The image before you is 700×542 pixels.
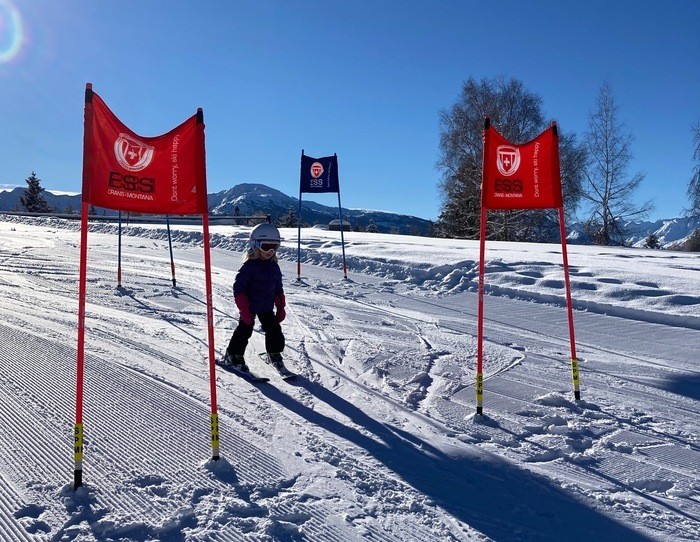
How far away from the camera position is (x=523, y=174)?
4.72 meters

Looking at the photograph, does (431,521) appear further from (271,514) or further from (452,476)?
(271,514)

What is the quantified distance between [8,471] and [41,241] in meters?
18.7

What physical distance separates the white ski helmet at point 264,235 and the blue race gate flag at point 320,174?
7.16 metres

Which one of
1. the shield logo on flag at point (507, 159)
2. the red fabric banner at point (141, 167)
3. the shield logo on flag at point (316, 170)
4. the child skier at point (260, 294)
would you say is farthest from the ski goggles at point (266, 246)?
the shield logo on flag at point (316, 170)

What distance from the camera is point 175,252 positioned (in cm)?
1719

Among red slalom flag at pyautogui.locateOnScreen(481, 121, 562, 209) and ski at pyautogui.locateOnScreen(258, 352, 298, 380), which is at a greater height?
Answer: red slalom flag at pyautogui.locateOnScreen(481, 121, 562, 209)

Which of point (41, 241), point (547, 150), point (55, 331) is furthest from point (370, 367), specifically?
point (41, 241)

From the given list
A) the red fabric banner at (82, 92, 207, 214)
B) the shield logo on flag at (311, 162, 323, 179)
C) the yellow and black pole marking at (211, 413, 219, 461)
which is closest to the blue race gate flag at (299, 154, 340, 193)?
the shield logo on flag at (311, 162, 323, 179)

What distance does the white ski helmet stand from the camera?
17.8ft

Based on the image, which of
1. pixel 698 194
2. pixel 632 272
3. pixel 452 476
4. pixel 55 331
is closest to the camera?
pixel 452 476

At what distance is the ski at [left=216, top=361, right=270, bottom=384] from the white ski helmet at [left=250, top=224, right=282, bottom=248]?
4.42ft

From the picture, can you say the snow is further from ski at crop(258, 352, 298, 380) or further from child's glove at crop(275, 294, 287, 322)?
child's glove at crop(275, 294, 287, 322)

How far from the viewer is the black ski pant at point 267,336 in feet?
18.6

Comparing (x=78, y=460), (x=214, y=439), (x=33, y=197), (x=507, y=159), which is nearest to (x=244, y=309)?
(x=214, y=439)
